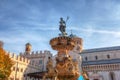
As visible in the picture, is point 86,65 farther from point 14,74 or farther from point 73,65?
point 73,65

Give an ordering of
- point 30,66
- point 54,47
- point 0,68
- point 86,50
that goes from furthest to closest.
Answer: point 86,50 → point 30,66 → point 0,68 → point 54,47

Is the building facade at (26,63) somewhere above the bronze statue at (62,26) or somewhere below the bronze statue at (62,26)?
below

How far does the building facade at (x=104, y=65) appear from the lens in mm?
50312

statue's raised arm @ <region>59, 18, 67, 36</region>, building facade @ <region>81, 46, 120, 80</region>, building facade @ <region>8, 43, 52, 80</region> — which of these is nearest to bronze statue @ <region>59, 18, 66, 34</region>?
statue's raised arm @ <region>59, 18, 67, 36</region>

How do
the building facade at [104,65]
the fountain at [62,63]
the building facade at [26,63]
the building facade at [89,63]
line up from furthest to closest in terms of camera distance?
the building facade at [104,65] → the building facade at [89,63] → the building facade at [26,63] → the fountain at [62,63]

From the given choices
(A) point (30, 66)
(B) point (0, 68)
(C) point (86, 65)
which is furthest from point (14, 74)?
(C) point (86, 65)

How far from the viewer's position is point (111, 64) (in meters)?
50.8

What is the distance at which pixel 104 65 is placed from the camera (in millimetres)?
51250

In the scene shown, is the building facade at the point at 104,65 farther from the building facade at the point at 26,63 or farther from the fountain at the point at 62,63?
the fountain at the point at 62,63

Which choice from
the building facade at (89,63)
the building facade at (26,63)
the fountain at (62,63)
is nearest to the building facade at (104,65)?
the building facade at (89,63)

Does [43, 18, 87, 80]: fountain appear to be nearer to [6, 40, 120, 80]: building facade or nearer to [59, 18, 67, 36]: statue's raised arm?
[59, 18, 67, 36]: statue's raised arm

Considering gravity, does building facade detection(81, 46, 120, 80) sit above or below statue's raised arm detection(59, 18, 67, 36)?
below

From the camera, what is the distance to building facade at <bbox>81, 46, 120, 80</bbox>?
5031cm

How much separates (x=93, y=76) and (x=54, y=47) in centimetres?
3759
